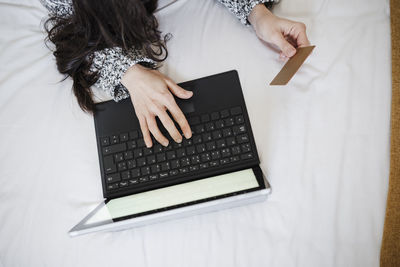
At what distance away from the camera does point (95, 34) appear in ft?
1.82

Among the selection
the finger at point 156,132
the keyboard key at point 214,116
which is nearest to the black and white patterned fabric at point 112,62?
the finger at point 156,132

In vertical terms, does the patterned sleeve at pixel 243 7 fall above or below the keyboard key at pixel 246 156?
above

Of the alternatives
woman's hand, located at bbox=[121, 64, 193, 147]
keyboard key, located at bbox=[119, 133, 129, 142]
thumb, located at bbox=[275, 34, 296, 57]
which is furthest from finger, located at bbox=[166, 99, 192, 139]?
thumb, located at bbox=[275, 34, 296, 57]

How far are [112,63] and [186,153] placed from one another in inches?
10.7

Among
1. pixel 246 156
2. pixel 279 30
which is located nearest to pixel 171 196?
pixel 246 156

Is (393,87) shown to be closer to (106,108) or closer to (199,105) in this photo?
(199,105)

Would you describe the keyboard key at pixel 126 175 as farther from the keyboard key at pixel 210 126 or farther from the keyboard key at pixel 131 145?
the keyboard key at pixel 210 126

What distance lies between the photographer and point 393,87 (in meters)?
0.58

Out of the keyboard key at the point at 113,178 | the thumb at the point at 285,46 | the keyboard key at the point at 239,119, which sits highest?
the thumb at the point at 285,46

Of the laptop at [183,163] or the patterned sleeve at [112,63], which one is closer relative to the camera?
the laptop at [183,163]

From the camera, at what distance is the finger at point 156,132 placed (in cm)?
54

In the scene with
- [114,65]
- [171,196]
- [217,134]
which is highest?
[114,65]

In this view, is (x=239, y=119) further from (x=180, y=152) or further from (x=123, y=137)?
(x=123, y=137)

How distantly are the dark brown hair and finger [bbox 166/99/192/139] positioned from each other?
15 cm
